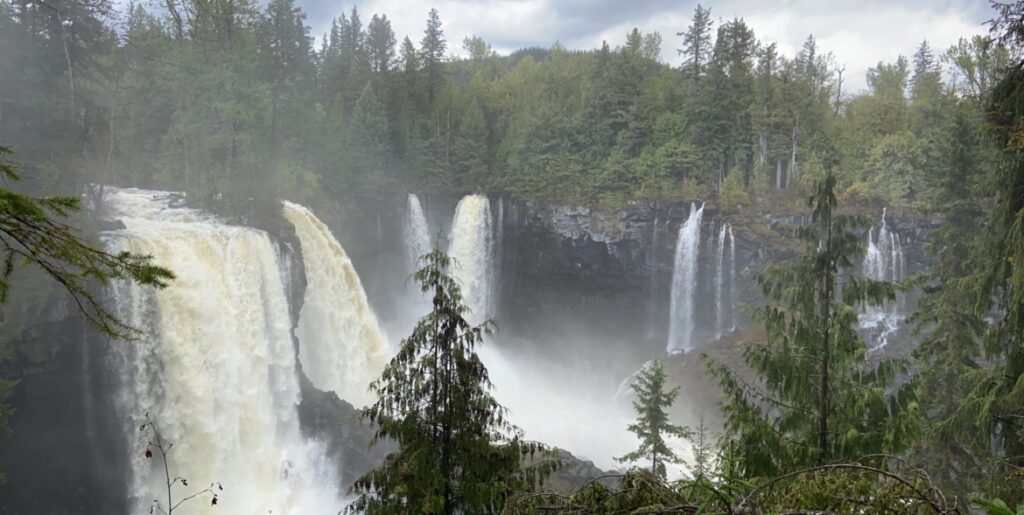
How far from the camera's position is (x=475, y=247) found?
117ft

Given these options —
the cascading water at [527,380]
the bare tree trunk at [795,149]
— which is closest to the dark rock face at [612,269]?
the cascading water at [527,380]

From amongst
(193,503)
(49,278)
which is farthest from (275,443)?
(49,278)

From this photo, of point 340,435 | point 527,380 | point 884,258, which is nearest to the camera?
point 340,435

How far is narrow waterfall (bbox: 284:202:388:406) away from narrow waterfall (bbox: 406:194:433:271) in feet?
32.6

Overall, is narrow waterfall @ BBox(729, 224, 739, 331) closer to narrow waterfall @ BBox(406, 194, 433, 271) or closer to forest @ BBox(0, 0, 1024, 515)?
forest @ BBox(0, 0, 1024, 515)

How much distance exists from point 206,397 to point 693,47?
41456 mm

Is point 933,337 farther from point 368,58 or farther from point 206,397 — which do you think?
point 368,58

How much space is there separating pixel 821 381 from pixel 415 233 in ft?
102

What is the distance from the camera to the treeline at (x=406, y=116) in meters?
19.8

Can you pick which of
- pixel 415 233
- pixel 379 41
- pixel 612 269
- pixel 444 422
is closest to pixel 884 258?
pixel 612 269

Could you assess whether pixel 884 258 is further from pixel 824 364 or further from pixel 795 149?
pixel 824 364

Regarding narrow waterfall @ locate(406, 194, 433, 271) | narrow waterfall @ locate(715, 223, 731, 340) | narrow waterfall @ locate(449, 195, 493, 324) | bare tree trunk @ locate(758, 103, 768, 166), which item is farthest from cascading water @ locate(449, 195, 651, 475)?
bare tree trunk @ locate(758, 103, 768, 166)

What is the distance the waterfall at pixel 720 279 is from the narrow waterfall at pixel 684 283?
1232mm

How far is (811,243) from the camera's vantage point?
7832mm
